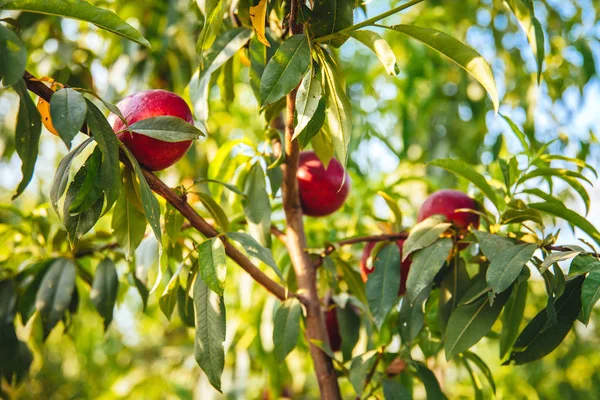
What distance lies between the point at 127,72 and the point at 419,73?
33.8 inches

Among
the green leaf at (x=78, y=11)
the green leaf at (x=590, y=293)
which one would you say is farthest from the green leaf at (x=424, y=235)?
the green leaf at (x=78, y=11)

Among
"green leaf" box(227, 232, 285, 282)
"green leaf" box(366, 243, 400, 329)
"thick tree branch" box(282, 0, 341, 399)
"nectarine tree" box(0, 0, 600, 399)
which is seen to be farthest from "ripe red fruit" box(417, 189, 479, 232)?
"green leaf" box(227, 232, 285, 282)

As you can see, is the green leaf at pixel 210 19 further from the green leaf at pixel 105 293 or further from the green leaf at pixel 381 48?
the green leaf at pixel 105 293

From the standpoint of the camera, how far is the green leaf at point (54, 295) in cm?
100

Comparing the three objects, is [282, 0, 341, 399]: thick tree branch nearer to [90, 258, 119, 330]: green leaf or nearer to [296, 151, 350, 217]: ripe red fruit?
[296, 151, 350, 217]: ripe red fruit

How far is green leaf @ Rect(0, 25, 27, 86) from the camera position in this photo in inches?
20.0

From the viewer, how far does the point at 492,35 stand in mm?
2266

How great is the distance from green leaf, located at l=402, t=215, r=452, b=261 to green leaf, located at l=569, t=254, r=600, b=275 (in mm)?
188

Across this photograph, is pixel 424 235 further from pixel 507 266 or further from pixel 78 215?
pixel 78 215

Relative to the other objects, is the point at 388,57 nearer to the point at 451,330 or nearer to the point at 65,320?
the point at 451,330

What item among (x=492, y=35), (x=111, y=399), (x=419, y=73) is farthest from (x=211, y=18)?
(x=492, y=35)

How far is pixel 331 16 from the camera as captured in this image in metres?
0.71

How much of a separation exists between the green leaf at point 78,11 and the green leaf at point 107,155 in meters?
0.09

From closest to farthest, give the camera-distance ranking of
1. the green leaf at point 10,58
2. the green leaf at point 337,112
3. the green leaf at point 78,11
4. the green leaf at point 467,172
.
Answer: the green leaf at point 10,58 → the green leaf at point 78,11 → the green leaf at point 337,112 → the green leaf at point 467,172
